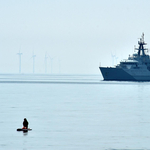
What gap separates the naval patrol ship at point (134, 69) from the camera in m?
166

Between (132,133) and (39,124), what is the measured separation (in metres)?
9.05

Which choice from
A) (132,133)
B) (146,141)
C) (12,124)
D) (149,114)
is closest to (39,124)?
(12,124)

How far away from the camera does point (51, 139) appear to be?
99.7ft

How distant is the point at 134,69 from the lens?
16588cm

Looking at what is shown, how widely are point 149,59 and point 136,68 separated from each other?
1079 centimetres

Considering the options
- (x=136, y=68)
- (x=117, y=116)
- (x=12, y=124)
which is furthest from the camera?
(x=136, y=68)

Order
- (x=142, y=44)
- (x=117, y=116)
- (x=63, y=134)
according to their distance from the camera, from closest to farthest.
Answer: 1. (x=63, y=134)
2. (x=117, y=116)
3. (x=142, y=44)

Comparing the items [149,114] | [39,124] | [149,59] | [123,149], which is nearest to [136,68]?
[149,59]

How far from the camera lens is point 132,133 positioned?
33.5m

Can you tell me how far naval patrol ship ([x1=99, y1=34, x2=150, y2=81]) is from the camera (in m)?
166

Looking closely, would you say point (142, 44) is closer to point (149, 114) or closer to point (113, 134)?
point (149, 114)

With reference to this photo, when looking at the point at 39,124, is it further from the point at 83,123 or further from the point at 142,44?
the point at 142,44

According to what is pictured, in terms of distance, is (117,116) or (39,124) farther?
(117,116)

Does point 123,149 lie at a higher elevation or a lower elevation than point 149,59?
lower
